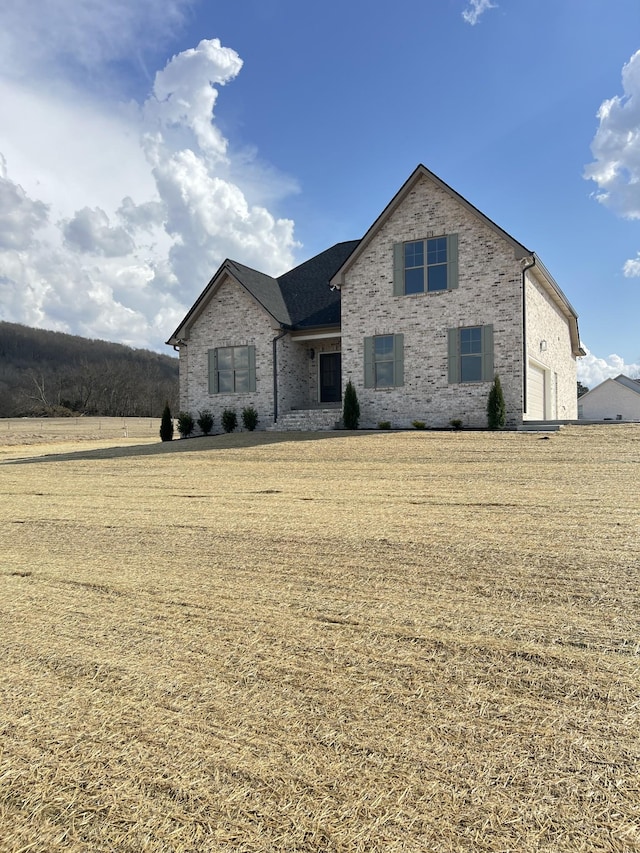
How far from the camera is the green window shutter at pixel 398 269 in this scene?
17.1m

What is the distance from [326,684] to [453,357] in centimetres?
1460

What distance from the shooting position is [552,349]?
64.7 ft

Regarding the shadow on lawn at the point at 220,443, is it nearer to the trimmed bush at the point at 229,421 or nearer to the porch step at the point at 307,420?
the porch step at the point at 307,420

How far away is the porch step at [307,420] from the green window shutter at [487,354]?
16.5ft

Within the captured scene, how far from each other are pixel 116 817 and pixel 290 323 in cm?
1850

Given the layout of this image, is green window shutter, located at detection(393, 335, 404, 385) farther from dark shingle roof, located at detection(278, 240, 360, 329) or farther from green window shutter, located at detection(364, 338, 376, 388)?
dark shingle roof, located at detection(278, 240, 360, 329)

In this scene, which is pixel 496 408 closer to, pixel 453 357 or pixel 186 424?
pixel 453 357

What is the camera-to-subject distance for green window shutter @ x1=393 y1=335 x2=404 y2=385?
669 inches

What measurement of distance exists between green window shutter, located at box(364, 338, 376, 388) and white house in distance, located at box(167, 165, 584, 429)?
0.11 feet

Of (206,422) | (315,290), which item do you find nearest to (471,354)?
(315,290)

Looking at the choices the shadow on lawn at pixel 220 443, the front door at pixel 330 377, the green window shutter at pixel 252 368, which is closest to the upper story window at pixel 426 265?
the front door at pixel 330 377

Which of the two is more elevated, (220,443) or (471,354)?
(471,354)

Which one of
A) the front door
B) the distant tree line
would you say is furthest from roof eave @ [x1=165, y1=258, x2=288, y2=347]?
the distant tree line

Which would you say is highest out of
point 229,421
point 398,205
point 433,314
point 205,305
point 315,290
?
point 398,205
